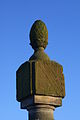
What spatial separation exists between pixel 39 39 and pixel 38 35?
88 mm

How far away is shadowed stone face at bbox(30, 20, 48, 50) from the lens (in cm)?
678

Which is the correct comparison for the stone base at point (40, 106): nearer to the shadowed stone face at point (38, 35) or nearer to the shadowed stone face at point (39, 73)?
the shadowed stone face at point (39, 73)

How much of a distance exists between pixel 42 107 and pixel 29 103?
0.27 meters

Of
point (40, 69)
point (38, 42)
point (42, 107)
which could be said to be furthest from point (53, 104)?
point (38, 42)

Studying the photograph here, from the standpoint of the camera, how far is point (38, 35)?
677 cm

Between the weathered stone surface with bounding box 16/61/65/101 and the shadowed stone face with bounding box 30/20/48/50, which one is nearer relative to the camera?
the weathered stone surface with bounding box 16/61/65/101

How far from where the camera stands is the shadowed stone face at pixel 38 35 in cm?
678

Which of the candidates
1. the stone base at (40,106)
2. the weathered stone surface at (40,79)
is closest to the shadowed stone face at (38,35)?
the weathered stone surface at (40,79)

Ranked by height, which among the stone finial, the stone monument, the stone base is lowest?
the stone base

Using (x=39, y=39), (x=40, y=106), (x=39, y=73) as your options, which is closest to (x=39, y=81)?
(x=39, y=73)

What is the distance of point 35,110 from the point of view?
641 cm

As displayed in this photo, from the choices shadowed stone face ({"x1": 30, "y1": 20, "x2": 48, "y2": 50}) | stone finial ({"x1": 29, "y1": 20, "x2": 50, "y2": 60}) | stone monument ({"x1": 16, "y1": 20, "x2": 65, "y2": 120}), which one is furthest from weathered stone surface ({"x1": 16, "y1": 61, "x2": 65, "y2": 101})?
shadowed stone face ({"x1": 30, "y1": 20, "x2": 48, "y2": 50})

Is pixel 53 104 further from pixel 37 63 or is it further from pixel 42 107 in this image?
pixel 37 63

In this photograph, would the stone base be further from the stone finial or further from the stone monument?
the stone finial
